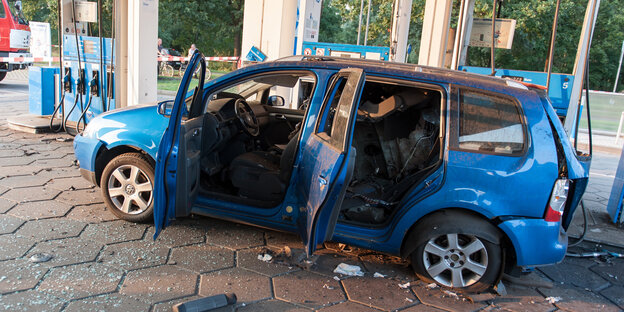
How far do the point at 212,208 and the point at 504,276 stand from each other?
252 centimetres

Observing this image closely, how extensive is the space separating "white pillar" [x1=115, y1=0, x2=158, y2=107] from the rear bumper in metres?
5.95

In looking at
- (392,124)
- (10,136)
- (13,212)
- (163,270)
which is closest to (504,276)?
(392,124)

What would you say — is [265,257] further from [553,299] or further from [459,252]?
[553,299]

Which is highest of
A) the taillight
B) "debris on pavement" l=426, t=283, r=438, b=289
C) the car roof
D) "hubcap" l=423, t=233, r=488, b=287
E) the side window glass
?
the car roof

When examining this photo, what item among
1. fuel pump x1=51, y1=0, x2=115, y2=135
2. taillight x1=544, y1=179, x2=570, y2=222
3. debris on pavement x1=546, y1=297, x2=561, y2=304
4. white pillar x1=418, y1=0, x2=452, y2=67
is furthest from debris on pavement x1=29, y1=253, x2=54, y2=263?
white pillar x1=418, y1=0, x2=452, y2=67

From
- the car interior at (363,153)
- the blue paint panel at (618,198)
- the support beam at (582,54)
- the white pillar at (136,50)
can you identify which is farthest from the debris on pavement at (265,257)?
the white pillar at (136,50)

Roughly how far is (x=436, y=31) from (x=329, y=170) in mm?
5687

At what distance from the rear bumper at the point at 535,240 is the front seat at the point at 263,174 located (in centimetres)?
168

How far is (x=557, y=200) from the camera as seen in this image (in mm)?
3201

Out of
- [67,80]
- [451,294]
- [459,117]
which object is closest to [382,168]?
[459,117]

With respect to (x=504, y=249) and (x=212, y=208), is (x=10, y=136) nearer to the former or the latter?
(x=212, y=208)

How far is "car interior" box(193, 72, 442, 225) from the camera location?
148 inches

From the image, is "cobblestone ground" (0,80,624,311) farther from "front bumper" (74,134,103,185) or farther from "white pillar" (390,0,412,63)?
"white pillar" (390,0,412,63)

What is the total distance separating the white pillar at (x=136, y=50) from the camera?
6.98 meters
